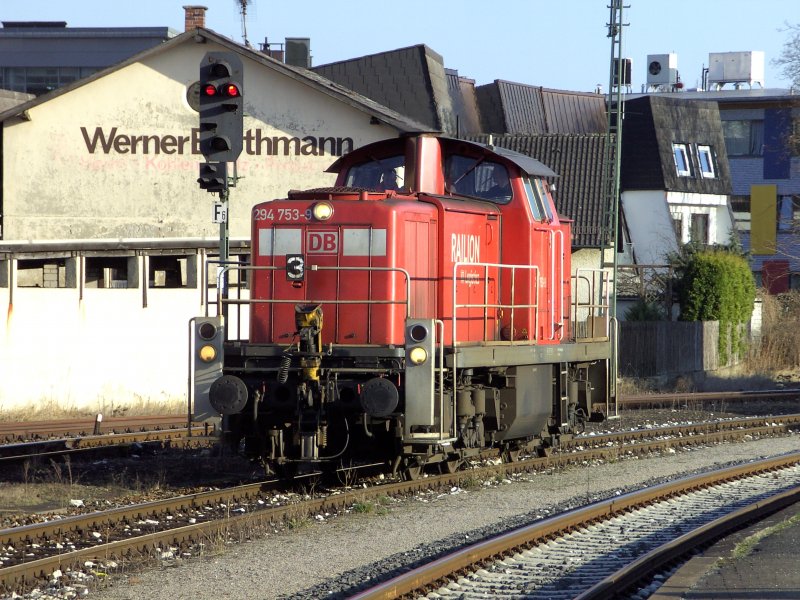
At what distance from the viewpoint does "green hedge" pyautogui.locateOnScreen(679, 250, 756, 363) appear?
29.2 meters

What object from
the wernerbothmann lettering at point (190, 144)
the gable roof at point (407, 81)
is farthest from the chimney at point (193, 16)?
the gable roof at point (407, 81)

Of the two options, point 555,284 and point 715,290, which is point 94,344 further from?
point 715,290

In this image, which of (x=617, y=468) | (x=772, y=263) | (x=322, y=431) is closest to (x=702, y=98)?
(x=772, y=263)

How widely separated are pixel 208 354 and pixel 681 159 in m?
38.3

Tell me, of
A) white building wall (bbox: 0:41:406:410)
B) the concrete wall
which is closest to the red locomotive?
the concrete wall

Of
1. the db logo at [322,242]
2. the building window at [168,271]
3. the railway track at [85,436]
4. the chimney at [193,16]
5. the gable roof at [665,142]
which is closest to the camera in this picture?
the db logo at [322,242]

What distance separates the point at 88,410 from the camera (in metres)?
18.7

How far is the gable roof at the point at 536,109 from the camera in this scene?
45375 mm

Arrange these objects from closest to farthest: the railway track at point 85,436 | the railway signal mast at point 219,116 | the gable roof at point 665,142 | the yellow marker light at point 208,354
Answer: the yellow marker light at point 208,354 → the railway signal mast at point 219,116 → the railway track at point 85,436 → the gable roof at point 665,142

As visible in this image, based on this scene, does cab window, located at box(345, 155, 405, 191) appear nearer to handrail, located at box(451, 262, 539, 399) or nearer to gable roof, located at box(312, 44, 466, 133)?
handrail, located at box(451, 262, 539, 399)

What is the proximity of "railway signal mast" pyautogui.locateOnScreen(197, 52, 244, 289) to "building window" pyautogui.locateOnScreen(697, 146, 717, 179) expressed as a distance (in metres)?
37.8

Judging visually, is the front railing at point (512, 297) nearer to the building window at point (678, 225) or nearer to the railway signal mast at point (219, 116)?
the railway signal mast at point (219, 116)

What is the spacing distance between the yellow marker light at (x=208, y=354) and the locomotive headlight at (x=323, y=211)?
4.98 feet

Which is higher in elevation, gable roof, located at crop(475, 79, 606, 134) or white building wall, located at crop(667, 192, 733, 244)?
gable roof, located at crop(475, 79, 606, 134)
